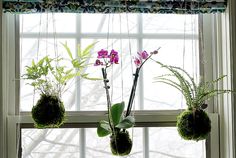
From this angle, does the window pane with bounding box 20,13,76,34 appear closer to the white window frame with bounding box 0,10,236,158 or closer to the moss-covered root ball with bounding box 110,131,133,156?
the white window frame with bounding box 0,10,236,158

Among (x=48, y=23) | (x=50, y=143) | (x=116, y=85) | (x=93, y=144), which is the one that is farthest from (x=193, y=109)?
(x=48, y=23)

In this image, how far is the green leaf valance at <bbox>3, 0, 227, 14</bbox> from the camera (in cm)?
215

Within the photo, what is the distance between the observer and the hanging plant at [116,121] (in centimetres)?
211

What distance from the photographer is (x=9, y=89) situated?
7.42 feet

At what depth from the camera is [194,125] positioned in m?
2.12

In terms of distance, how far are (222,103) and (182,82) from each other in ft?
1.00

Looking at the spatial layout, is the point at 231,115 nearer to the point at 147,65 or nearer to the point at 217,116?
the point at 217,116

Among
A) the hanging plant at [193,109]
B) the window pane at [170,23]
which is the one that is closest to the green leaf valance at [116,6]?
the window pane at [170,23]

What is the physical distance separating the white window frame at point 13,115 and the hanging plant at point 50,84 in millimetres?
112

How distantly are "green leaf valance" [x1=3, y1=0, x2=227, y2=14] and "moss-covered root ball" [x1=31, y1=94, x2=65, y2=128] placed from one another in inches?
18.5

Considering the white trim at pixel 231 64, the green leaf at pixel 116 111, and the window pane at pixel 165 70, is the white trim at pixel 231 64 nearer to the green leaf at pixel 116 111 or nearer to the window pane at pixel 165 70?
the window pane at pixel 165 70

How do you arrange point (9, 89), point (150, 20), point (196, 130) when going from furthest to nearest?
point (150, 20) → point (9, 89) → point (196, 130)

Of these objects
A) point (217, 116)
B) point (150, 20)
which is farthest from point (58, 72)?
point (217, 116)

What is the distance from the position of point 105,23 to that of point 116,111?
0.54 metres
